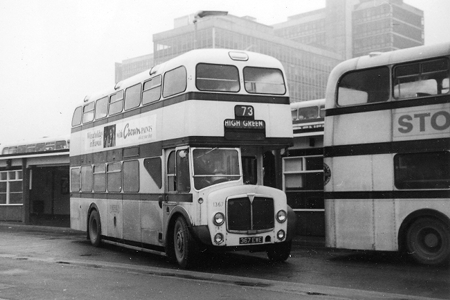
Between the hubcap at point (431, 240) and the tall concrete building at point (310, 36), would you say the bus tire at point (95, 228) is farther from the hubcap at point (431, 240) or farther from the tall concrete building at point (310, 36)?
the tall concrete building at point (310, 36)

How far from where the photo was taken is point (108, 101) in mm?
17203

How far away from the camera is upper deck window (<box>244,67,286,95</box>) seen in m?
12.8

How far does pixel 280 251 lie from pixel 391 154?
10.1 ft

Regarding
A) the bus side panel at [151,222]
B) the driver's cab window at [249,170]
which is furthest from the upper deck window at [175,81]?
the bus side panel at [151,222]

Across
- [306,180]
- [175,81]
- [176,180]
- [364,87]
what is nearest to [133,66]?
[306,180]

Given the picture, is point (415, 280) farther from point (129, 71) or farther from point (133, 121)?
point (129, 71)

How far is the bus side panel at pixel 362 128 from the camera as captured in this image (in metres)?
12.4

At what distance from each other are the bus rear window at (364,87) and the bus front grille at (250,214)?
2.92 metres

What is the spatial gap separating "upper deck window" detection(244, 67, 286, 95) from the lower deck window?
2896 millimetres

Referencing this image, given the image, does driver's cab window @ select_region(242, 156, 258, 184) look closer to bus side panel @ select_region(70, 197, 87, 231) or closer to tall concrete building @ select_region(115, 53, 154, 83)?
bus side panel @ select_region(70, 197, 87, 231)

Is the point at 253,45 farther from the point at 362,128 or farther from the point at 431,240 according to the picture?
the point at 431,240

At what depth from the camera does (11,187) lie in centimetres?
3397

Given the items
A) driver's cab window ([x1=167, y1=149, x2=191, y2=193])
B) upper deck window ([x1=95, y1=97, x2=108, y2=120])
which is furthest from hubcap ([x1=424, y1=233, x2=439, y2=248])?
upper deck window ([x1=95, y1=97, x2=108, y2=120])

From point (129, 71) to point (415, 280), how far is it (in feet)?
250
